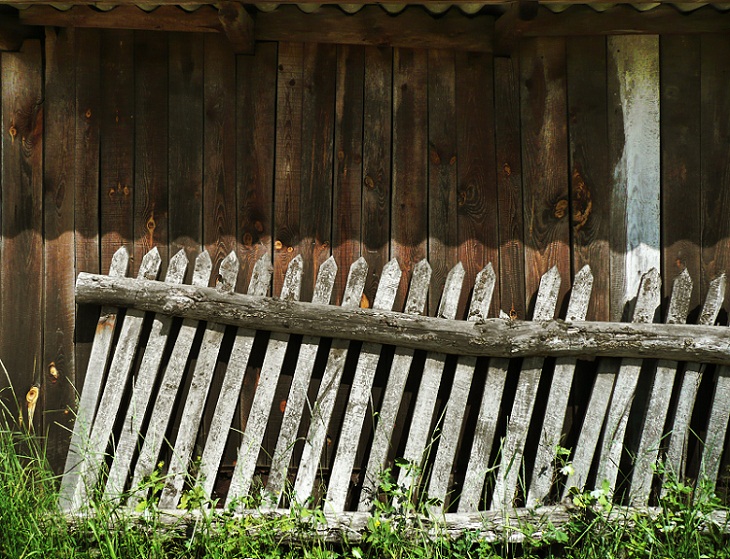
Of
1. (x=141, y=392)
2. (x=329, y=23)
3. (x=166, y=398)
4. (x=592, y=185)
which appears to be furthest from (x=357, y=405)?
(x=329, y=23)

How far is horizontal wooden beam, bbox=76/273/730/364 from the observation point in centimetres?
319

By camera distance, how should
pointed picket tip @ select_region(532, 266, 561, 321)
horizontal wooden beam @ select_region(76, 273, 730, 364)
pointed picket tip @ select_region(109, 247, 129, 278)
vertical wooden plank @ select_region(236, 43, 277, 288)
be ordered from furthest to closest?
vertical wooden plank @ select_region(236, 43, 277, 288) < pointed picket tip @ select_region(109, 247, 129, 278) < pointed picket tip @ select_region(532, 266, 561, 321) < horizontal wooden beam @ select_region(76, 273, 730, 364)

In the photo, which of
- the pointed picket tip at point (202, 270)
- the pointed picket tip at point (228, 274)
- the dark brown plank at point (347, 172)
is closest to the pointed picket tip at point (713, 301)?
the dark brown plank at point (347, 172)

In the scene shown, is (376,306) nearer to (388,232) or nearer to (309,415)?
(388,232)

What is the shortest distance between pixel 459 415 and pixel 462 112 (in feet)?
5.08

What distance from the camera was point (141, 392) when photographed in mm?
3291

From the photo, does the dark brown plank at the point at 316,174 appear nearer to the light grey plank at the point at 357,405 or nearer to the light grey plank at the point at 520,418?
the light grey plank at the point at 357,405

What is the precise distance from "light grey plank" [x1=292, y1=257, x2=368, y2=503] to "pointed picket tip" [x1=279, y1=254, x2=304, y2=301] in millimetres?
237

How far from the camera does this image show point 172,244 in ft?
11.5

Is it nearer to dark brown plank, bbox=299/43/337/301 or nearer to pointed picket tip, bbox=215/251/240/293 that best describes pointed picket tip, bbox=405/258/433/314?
dark brown plank, bbox=299/43/337/301

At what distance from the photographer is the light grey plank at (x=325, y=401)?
10.6 feet

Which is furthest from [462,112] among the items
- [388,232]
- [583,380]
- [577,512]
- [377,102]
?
[577,512]

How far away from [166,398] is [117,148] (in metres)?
1.33

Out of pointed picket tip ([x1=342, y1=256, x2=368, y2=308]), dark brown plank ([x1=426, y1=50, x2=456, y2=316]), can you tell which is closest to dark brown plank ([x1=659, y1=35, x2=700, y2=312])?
dark brown plank ([x1=426, y1=50, x2=456, y2=316])
